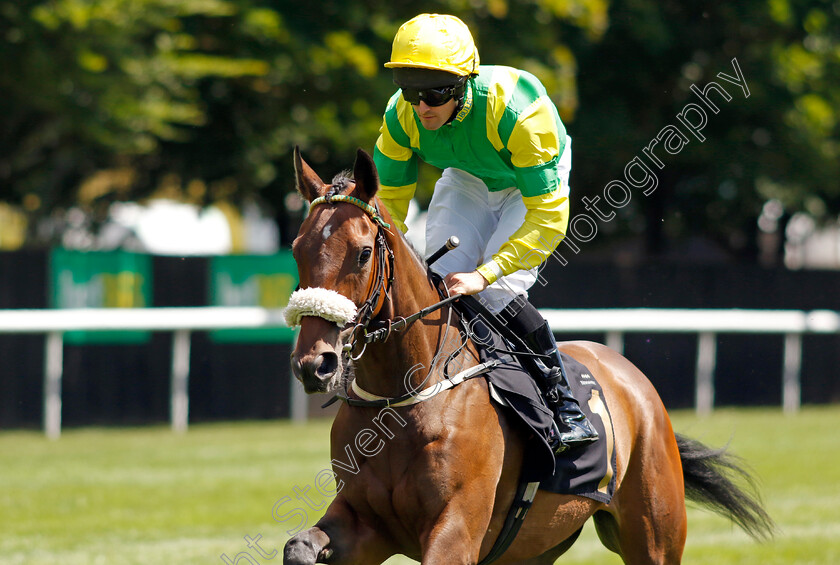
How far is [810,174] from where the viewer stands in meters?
14.4

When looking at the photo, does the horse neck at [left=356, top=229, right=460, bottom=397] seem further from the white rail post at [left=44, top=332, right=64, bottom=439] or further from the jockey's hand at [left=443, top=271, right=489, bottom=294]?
the white rail post at [left=44, top=332, right=64, bottom=439]

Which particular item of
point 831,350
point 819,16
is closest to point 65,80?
point 819,16

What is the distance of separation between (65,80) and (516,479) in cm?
815

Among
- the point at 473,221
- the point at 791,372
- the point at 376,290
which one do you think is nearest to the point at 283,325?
the point at 791,372

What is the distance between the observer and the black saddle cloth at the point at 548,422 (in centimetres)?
393

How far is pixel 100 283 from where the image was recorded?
1145 centimetres

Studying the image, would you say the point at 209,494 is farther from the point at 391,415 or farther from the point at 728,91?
the point at 728,91

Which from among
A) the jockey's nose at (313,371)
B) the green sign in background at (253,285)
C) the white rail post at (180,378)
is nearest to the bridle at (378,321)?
the jockey's nose at (313,371)

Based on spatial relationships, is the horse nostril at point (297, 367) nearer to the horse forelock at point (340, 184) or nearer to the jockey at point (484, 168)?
the horse forelock at point (340, 184)

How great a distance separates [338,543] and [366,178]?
1169mm

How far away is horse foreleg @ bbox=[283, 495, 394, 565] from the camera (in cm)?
346

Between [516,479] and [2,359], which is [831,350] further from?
[516,479]

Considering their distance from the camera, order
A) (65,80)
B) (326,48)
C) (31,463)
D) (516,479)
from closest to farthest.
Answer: (516,479) → (31,463) → (65,80) → (326,48)

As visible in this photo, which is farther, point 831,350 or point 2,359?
point 831,350
